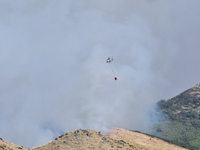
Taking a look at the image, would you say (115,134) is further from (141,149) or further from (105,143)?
(105,143)

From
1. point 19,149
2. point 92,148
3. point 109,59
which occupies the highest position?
point 109,59

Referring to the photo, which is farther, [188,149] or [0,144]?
[188,149]

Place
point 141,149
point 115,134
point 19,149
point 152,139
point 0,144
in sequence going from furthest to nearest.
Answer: point 152,139
point 115,134
point 141,149
point 19,149
point 0,144

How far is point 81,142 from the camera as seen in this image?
93938mm

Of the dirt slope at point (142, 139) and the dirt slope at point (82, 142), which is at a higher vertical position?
the dirt slope at point (142, 139)

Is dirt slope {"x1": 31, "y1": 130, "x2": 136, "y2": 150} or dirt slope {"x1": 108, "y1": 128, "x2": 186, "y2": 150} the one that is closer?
dirt slope {"x1": 31, "y1": 130, "x2": 136, "y2": 150}

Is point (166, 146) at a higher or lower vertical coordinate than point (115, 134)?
lower

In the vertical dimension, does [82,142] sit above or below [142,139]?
below

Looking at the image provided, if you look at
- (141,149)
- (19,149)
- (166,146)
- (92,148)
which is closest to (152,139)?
(166,146)

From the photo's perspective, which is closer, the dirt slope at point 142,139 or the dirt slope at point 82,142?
the dirt slope at point 82,142

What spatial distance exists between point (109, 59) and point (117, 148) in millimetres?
73488

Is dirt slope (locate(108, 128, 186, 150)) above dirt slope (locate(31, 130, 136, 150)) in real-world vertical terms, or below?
above

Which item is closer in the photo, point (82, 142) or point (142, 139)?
point (82, 142)

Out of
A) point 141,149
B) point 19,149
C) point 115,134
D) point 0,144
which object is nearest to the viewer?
point 0,144
